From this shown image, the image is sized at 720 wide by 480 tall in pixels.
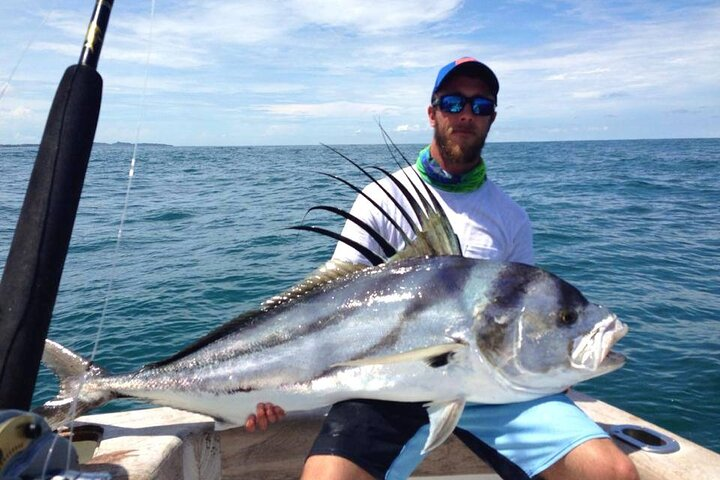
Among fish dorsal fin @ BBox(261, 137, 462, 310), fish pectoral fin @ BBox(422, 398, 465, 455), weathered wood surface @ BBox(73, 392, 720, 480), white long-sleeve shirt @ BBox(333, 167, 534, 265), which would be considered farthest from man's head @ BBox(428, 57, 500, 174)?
weathered wood surface @ BBox(73, 392, 720, 480)

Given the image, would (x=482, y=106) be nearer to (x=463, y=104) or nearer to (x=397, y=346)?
(x=463, y=104)

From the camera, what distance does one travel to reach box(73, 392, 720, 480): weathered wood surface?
9.16 feet

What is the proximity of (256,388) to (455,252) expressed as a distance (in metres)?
1.20

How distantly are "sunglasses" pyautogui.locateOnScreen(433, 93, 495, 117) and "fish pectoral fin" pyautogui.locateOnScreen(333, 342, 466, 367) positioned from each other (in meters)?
1.72

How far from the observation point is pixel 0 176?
3284 cm

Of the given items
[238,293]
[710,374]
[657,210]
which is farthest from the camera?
[657,210]

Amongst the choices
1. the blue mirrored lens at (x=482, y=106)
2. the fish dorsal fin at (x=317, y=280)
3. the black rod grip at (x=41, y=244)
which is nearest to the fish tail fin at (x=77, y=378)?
the black rod grip at (x=41, y=244)

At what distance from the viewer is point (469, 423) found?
2871 millimetres

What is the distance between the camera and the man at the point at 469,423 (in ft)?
8.55

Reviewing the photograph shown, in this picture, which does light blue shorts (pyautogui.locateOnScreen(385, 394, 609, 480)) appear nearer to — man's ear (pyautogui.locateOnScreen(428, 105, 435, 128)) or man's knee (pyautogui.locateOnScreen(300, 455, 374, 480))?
man's knee (pyautogui.locateOnScreen(300, 455, 374, 480))

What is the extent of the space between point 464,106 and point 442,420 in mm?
1998

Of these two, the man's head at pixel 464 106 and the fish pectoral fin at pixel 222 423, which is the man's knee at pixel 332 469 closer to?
the fish pectoral fin at pixel 222 423

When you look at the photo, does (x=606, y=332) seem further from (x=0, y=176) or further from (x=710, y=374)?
(x=0, y=176)

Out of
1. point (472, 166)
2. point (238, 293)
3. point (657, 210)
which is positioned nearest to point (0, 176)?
point (238, 293)
